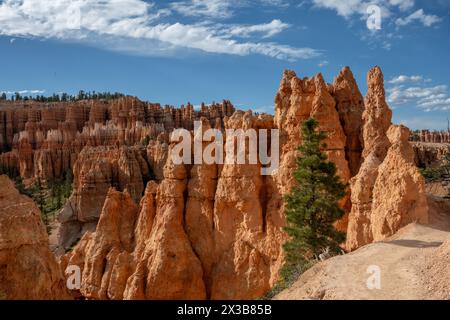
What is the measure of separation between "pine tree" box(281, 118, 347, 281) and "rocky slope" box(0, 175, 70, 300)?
10325mm

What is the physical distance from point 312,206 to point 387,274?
7.78m

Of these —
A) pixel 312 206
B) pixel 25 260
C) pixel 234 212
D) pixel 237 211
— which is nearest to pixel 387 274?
pixel 312 206

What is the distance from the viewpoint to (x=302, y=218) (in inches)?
778

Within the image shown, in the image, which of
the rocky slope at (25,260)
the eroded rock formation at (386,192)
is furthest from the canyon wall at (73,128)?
the rocky slope at (25,260)

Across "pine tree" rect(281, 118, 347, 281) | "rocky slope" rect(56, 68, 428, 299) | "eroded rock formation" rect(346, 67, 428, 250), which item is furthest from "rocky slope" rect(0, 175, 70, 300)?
"rocky slope" rect(56, 68, 428, 299)

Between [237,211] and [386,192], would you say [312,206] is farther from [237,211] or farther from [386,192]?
[237,211]

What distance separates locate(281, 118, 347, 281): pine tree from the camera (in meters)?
19.2

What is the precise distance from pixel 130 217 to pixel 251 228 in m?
9.81

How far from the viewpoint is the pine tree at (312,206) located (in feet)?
63.1

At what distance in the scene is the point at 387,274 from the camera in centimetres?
1172

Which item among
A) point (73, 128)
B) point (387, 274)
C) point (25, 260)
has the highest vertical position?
point (73, 128)

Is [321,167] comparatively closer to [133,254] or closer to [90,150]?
[133,254]

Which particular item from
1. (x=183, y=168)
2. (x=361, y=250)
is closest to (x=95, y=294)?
(x=183, y=168)

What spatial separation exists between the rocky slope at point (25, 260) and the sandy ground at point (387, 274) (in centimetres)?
628
